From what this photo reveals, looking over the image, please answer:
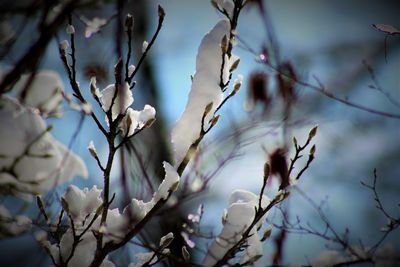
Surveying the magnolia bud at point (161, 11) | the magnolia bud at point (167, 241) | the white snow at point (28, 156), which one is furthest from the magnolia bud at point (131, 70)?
the magnolia bud at point (167, 241)

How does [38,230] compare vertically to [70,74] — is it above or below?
below

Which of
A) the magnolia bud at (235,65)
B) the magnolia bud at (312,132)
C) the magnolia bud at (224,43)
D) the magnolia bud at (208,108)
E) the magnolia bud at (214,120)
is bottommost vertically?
the magnolia bud at (312,132)

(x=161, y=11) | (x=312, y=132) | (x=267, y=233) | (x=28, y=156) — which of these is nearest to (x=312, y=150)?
(x=312, y=132)

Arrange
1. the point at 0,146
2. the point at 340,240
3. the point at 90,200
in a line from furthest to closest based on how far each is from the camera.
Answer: the point at 340,240 → the point at 0,146 → the point at 90,200

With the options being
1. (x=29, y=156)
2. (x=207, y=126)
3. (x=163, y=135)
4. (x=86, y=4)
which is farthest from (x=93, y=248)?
(x=163, y=135)

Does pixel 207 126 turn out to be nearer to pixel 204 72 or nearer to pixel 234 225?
pixel 204 72

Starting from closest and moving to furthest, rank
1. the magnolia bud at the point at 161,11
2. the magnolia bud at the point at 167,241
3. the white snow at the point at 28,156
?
the magnolia bud at the point at 161,11
the magnolia bud at the point at 167,241
the white snow at the point at 28,156

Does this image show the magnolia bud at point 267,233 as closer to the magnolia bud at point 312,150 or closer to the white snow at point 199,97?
the magnolia bud at point 312,150

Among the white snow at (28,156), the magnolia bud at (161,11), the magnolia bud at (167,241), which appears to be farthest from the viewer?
the white snow at (28,156)

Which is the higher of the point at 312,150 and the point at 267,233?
the point at 312,150

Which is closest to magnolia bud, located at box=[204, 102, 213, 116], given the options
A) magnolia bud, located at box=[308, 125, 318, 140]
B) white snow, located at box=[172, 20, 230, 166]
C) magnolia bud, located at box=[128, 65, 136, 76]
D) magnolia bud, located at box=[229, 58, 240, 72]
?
white snow, located at box=[172, 20, 230, 166]

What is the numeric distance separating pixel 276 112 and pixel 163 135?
57.5 inches

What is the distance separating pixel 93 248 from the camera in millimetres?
1269

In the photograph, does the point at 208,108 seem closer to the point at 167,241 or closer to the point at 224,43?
the point at 224,43
